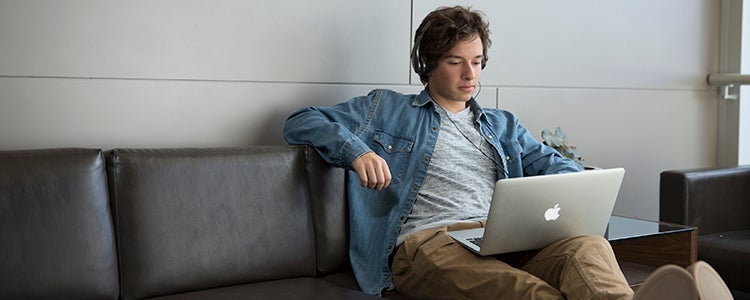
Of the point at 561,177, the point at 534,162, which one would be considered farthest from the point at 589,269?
the point at 534,162

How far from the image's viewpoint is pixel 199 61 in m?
2.90

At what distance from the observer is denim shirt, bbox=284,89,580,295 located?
2715 mm

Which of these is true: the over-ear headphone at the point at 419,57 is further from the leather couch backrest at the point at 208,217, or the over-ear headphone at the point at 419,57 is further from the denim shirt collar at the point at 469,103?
the leather couch backrest at the point at 208,217

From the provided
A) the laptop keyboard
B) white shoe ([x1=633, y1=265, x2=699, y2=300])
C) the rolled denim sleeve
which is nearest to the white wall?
the rolled denim sleeve

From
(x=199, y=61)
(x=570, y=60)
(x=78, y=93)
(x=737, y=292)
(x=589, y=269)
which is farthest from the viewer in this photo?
(x=570, y=60)

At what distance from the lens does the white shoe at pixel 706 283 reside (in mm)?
1756

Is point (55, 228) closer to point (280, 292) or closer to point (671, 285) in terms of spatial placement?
point (280, 292)

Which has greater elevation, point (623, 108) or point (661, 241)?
point (623, 108)

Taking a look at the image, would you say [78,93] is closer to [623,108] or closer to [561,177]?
[561,177]

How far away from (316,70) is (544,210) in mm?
1082

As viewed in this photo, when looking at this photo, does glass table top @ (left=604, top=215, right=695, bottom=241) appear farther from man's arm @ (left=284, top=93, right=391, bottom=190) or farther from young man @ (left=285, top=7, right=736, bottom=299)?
man's arm @ (left=284, top=93, right=391, bottom=190)

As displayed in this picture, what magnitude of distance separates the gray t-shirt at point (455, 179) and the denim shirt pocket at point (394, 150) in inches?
3.2

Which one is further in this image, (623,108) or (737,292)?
(623,108)

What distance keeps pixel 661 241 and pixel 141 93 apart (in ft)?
5.76
